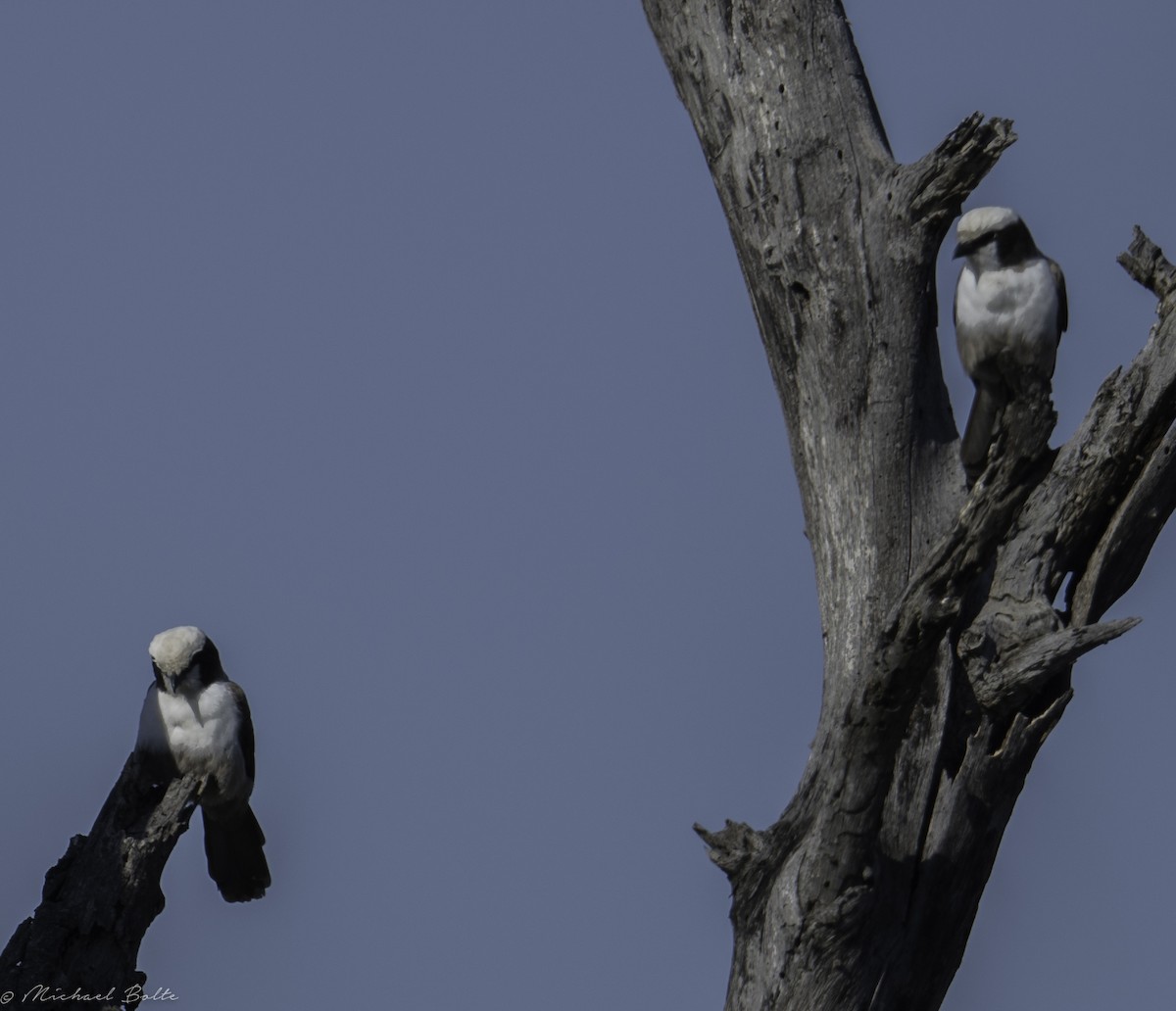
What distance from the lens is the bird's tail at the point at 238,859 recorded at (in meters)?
9.20

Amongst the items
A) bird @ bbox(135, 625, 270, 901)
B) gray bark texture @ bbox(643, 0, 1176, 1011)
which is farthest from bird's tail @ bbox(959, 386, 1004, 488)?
bird @ bbox(135, 625, 270, 901)

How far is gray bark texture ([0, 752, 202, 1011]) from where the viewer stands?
6.17m

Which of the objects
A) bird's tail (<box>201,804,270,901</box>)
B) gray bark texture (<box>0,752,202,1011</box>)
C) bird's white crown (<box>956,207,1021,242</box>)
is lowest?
gray bark texture (<box>0,752,202,1011</box>)

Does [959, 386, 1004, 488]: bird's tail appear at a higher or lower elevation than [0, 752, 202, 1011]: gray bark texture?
higher

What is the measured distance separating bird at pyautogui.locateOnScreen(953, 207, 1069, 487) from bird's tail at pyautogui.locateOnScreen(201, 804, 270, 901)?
4.19 metres

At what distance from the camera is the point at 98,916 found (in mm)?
6383

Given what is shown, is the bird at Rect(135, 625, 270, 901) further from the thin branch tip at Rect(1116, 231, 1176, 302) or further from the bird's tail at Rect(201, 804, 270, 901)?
the thin branch tip at Rect(1116, 231, 1176, 302)

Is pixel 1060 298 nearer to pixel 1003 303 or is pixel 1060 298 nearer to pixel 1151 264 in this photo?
pixel 1003 303

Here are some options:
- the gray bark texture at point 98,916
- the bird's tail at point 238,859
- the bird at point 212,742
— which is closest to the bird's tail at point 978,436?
the gray bark texture at point 98,916

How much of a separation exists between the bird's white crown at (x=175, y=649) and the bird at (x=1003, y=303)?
3875 millimetres

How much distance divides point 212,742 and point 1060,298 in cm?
454

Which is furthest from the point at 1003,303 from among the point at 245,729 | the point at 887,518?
the point at 245,729

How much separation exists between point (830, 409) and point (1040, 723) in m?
1.45

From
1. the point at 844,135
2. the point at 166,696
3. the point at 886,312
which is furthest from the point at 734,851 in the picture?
the point at 166,696
